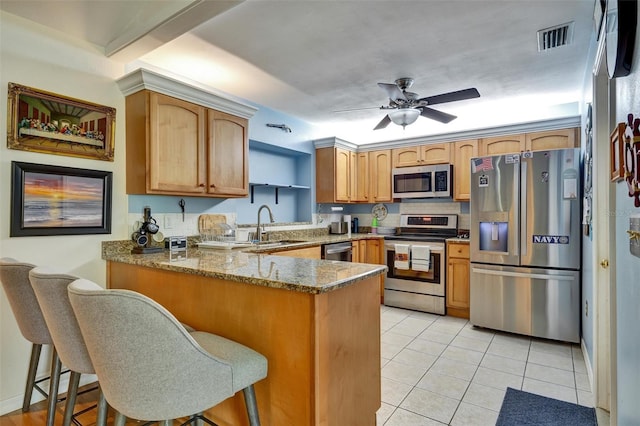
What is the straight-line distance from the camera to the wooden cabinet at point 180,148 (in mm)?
2557

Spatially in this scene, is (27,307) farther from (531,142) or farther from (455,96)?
(531,142)

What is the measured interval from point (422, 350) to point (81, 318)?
2711mm

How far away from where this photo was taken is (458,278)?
4020 millimetres

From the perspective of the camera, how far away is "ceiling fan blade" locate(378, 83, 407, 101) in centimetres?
270

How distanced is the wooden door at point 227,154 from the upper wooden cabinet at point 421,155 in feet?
7.80

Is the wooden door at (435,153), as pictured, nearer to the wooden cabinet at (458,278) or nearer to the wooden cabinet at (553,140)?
the wooden cabinet at (553,140)

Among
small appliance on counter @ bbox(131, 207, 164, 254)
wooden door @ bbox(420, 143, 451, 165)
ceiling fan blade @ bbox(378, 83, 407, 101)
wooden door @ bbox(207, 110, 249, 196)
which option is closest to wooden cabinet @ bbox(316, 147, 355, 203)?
wooden door @ bbox(420, 143, 451, 165)

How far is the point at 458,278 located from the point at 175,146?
331cm

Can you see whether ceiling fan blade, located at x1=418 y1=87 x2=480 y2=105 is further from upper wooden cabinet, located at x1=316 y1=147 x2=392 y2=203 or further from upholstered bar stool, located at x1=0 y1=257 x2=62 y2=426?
upholstered bar stool, located at x1=0 y1=257 x2=62 y2=426

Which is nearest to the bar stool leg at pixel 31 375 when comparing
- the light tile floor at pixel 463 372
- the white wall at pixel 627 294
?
the light tile floor at pixel 463 372

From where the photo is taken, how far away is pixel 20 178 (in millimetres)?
2141

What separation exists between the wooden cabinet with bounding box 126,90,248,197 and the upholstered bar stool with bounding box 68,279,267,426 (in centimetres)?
157

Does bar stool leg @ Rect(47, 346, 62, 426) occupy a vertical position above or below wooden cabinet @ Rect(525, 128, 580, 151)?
below

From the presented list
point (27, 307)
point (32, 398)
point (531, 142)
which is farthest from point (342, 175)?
point (32, 398)
